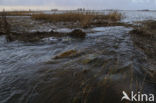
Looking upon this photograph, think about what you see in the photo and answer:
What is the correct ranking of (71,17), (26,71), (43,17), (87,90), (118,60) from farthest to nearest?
(43,17) → (71,17) → (118,60) → (26,71) → (87,90)

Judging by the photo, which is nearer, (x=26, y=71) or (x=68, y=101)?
(x=68, y=101)

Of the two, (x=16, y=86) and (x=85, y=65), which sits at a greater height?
(x=85, y=65)

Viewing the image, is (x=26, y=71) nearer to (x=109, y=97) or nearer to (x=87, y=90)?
(x=87, y=90)

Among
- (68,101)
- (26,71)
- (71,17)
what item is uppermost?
(71,17)

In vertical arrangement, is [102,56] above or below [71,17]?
below

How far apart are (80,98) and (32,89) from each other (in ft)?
3.39

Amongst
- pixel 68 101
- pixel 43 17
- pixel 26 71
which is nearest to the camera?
pixel 68 101

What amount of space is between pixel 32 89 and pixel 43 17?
1719cm

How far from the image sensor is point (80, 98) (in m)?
1.97

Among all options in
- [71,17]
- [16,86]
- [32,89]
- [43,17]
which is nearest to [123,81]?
[32,89]

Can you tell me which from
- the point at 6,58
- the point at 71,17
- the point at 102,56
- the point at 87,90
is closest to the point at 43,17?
the point at 71,17

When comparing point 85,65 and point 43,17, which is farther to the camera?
point 43,17

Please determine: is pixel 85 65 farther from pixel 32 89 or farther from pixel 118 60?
pixel 32 89

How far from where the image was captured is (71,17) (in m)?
15.4
